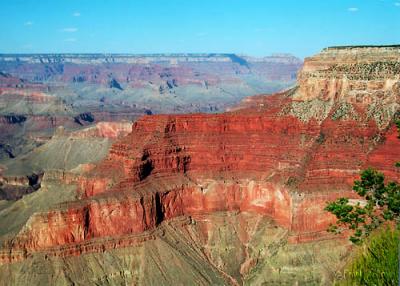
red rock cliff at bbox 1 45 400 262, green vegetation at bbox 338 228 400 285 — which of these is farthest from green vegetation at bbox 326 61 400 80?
green vegetation at bbox 338 228 400 285

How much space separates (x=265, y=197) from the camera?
255 feet

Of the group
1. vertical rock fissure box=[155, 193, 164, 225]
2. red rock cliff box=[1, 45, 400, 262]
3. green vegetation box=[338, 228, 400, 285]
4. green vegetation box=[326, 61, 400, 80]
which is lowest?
vertical rock fissure box=[155, 193, 164, 225]

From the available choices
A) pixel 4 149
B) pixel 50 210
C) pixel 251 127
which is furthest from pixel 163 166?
pixel 4 149

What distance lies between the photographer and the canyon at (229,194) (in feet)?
218

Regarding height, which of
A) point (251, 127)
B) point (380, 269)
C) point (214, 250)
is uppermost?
point (380, 269)

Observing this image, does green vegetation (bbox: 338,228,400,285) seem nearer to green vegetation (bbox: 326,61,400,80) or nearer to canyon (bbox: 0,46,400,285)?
canyon (bbox: 0,46,400,285)

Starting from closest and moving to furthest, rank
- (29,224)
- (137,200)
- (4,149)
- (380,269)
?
1. (380,269)
2. (29,224)
3. (137,200)
4. (4,149)

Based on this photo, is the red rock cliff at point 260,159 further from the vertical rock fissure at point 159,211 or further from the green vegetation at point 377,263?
the green vegetation at point 377,263

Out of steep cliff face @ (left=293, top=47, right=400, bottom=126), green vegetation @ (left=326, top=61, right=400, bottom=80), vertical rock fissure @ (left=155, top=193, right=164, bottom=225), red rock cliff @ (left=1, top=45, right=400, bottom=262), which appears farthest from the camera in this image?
green vegetation @ (left=326, top=61, right=400, bottom=80)

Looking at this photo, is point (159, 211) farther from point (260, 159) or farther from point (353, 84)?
point (353, 84)

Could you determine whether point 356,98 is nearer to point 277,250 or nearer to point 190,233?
point 277,250

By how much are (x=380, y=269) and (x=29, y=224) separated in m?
53.3

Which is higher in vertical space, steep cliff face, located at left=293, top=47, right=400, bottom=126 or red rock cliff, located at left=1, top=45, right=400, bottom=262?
steep cliff face, located at left=293, top=47, right=400, bottom=126

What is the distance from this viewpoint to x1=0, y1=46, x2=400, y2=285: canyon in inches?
2613
